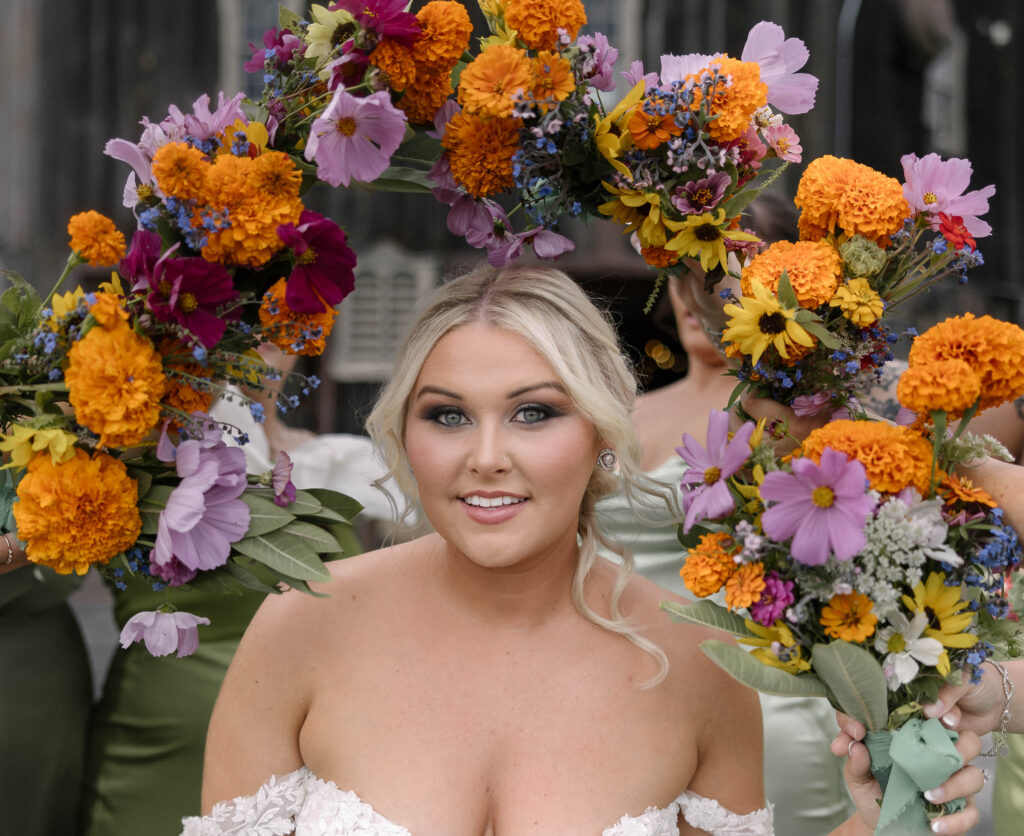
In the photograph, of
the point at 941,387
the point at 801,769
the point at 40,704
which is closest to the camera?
the point at 941,387

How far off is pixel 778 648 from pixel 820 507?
214 mm

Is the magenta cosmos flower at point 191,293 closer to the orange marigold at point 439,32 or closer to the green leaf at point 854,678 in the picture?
the orange marigold at point 439,32

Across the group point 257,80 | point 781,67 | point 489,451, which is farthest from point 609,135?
point 257,80

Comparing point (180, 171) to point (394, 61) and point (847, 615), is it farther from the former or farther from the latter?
point (847, 615)

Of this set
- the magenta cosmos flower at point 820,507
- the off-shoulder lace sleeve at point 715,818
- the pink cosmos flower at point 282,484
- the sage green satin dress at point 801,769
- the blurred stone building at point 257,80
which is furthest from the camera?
the blurred stone building at point 257,80

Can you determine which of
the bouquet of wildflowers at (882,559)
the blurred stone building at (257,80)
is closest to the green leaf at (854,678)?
the bouquet of wildflowers at (882,559)

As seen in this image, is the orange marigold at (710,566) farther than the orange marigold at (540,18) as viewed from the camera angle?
No

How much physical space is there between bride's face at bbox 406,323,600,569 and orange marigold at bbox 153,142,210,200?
0.55 metres

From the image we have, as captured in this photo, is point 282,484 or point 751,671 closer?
point 751,671

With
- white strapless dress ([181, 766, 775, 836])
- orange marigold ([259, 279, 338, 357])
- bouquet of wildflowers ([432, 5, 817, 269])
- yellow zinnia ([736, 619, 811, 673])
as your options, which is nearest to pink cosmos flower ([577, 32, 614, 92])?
bouquet of wildflowers ([432, 5, 817, 269])

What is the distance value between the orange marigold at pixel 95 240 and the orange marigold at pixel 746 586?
98cm

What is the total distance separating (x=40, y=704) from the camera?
8.96ft

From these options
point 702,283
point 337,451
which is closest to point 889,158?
point 337,451

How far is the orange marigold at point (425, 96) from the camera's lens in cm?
172
